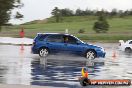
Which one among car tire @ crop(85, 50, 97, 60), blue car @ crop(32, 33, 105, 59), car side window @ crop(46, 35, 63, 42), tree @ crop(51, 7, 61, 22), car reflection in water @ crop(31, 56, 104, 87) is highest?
tree @ crop(51, 7, 61, 22)

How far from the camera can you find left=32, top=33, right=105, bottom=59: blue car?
95.2 feet

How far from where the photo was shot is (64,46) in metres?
29.3

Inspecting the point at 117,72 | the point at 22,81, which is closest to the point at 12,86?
the point at 22,81

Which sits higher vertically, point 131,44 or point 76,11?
point 76,11

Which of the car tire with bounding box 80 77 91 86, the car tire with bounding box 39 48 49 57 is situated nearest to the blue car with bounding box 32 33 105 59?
the car tire with bounding box 39 48 49 57

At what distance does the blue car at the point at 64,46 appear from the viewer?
95.2 feet

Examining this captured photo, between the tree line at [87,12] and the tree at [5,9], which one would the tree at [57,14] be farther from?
the tree at [5,9]

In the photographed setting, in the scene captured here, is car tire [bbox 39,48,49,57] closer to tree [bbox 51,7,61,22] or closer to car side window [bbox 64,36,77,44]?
car side window [bbox 64,36,77,44]

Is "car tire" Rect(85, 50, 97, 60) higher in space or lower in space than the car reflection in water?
higher

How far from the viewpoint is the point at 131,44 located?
40.3 m

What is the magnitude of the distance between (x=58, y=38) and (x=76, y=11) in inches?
5089

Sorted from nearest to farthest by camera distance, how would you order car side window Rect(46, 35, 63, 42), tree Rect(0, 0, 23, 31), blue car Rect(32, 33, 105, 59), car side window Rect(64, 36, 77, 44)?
tree Rect(0, 0, 23, 31) < blue car Rect(32, 33, 105, 59) < car side window Rect(64, 36, 77, 44) < car side window Rect(46, 35, 63, 42)

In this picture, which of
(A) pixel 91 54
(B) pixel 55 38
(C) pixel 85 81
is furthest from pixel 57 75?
(B) pixel 55 38

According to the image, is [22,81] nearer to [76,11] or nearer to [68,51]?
[68,51]
